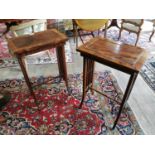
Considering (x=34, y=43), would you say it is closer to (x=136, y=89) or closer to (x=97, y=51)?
(x=97, y=51)

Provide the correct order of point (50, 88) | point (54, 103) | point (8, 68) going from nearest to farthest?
point (54, 103) → point (50, 88) → point (8, 68)

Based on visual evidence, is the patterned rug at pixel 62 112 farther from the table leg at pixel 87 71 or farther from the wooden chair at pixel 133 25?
the wooden chair at pixel 133 25

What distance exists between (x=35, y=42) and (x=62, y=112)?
2.67 feet

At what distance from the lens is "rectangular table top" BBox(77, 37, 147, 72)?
3.72 feet

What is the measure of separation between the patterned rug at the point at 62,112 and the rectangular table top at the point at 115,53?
75 centimetres

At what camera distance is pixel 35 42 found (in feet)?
4.75

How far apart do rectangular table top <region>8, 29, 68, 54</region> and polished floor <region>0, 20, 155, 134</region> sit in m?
0.86

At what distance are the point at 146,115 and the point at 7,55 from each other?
2421 mm

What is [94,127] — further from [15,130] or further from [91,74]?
[15,130]

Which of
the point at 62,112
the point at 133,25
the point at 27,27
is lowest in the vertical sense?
the point at 62,112

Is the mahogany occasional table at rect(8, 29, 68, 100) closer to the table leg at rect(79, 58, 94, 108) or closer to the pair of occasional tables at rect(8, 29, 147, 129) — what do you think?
the pair of occasional tables at rect(8, 29, 147, 129)

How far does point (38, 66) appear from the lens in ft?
8.21

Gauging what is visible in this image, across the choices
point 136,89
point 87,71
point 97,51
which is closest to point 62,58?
point 87,71
